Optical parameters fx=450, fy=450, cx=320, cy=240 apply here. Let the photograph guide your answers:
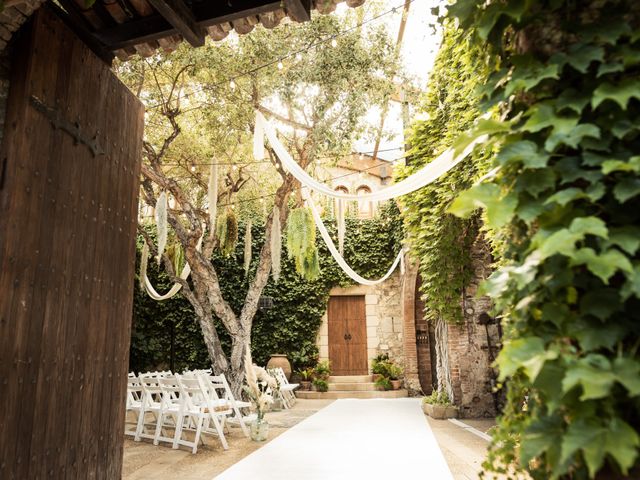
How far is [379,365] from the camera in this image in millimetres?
10773

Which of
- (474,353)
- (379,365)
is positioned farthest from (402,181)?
(379,365)

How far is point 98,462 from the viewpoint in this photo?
2533 millimetres

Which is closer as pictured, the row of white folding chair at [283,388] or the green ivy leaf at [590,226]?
the green ivy leaf at [590,226]

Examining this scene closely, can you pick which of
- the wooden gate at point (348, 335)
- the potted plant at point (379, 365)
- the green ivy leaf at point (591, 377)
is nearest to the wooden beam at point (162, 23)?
the green ivy leaf at point (591, 377)

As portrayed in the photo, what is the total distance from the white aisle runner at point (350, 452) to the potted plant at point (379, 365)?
3.60 metres

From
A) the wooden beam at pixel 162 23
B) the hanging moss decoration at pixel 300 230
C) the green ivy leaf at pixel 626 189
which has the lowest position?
the green ivy leaf at pixel 626 189

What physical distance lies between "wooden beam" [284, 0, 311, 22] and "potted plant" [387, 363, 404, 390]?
9290 mm

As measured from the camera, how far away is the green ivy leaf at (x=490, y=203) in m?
1.15

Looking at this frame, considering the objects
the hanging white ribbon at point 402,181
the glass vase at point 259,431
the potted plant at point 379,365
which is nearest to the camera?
the hanging white ribbon at point 402,181

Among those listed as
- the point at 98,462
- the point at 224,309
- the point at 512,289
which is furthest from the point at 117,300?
the point at 224,309

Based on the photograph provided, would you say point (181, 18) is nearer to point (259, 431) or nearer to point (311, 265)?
point (259, 431)

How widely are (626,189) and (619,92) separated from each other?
24cm

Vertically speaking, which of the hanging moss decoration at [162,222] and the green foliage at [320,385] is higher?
the hanging moss decoration at [162,222]

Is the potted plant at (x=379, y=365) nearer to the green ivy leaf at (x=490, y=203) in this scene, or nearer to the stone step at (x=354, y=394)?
the stone step at (x=354, y=394)
